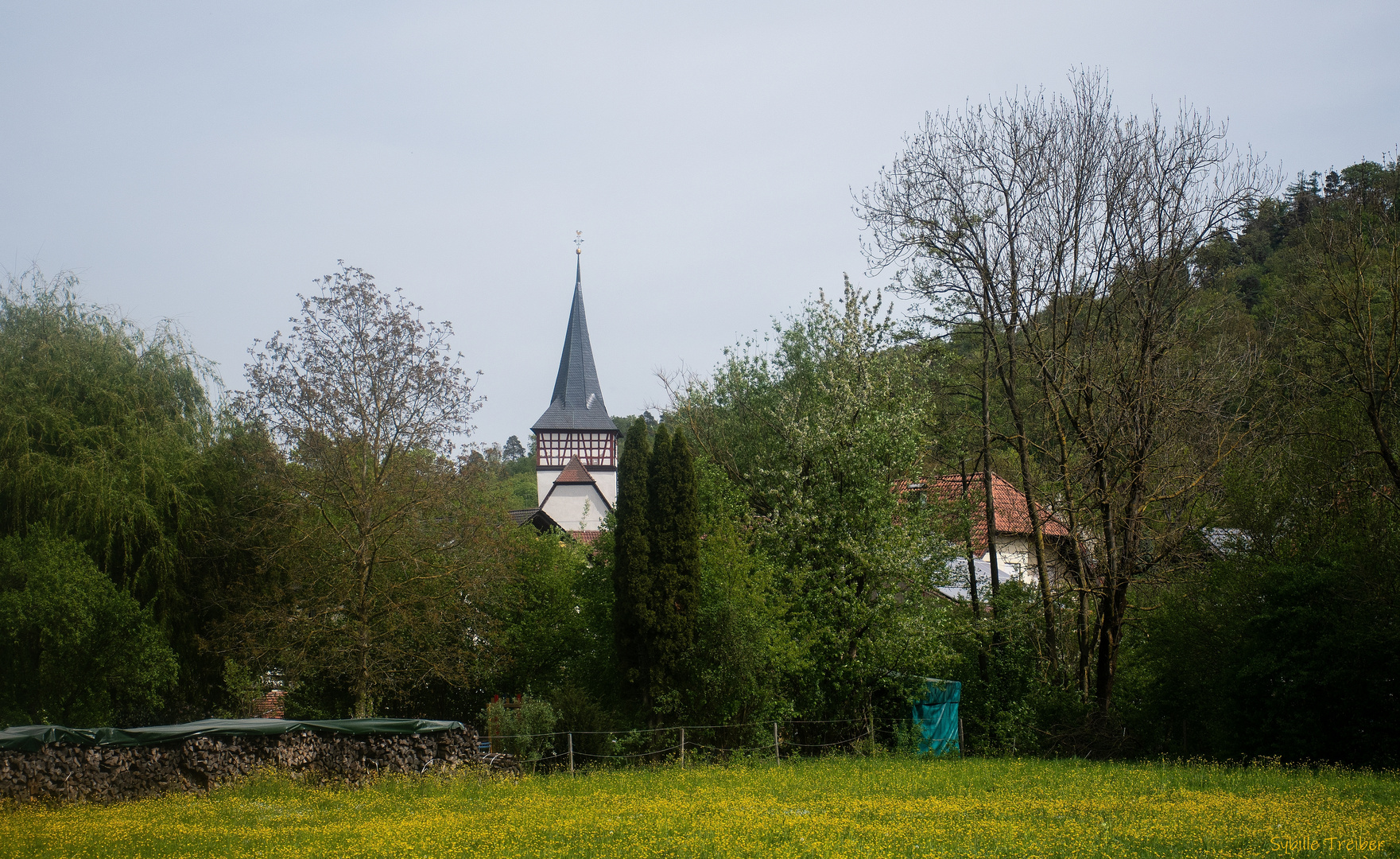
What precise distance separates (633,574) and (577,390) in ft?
171

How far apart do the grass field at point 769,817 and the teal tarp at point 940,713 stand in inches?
230

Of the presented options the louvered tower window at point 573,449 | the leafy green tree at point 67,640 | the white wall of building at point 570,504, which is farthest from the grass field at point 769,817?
the louvered tower window at point 573,449

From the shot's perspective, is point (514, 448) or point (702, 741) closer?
point (702, 741)

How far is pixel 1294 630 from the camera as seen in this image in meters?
14.8

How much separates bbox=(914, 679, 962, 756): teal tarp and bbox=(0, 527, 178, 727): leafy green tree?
1508cm

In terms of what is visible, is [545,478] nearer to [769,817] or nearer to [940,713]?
[940,713]

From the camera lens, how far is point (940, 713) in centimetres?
2038

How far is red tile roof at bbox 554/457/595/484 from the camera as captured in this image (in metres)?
64.1

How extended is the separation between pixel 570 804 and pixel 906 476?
1132cm

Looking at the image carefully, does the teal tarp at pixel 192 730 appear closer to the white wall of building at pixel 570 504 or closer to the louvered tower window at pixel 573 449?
the white wall of building at pixel 570 504

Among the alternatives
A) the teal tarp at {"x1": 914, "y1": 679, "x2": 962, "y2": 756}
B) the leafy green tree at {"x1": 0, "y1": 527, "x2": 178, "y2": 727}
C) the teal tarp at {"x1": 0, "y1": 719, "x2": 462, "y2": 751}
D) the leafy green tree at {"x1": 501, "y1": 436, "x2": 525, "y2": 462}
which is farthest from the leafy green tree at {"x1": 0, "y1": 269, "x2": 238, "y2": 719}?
the leafy green tree at {"x1": 501, "y1": 436, "x2": 525, "y2": 462}

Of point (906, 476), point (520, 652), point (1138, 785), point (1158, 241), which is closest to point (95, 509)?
point (520, 652)

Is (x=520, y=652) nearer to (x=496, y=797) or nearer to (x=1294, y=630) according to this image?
(x=496, y=797)

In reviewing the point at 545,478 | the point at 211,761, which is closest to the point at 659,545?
the point at 211,761
